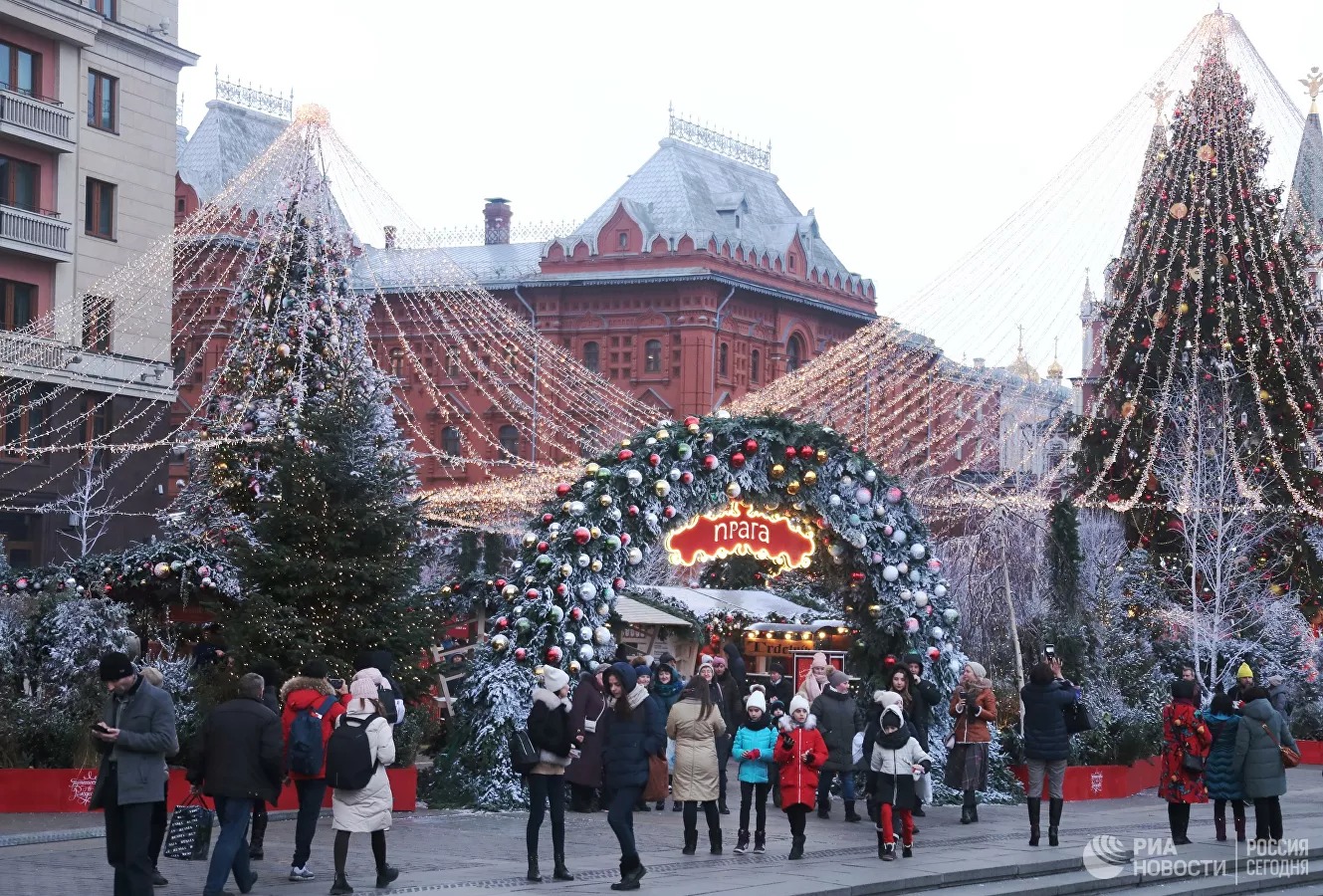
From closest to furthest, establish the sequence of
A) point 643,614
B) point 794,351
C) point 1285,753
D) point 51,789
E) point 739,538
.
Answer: point 1285,753
point 51,789
point 739,538
point 643,614
point 794,351

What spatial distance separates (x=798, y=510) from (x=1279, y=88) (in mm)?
11725

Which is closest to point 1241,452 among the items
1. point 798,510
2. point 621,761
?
point 798,510

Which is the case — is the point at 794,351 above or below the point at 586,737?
above

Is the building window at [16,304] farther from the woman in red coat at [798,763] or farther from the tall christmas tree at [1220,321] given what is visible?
the woman in red coat at [798,763]

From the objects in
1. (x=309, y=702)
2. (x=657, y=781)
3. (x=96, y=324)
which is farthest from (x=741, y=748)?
(x=96, y=324)

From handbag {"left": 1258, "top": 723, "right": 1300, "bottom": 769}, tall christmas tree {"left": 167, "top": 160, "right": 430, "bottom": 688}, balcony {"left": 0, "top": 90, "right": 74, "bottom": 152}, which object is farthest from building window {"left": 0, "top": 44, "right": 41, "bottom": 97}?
handbag {"left": 1258, "top": 723, "right": 1300, "bottom": 769}

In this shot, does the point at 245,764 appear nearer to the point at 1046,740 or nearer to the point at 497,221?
the point at 1046,740

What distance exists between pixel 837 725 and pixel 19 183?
29410 millimetres

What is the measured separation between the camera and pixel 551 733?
1495 centimetres

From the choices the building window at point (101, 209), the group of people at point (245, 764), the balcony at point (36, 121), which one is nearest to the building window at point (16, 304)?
the building window at point (101, 209)

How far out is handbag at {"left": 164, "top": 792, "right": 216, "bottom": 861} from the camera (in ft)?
44.0

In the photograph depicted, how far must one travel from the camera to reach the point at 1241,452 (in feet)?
113

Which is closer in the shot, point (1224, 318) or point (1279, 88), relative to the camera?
point (1279, 88)

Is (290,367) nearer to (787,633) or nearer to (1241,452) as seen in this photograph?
(787,633)
